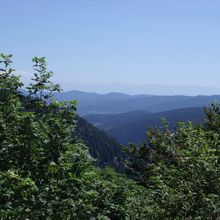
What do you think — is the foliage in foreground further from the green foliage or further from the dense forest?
the green foliage

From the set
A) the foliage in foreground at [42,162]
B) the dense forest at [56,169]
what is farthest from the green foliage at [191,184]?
the foliage in foreground at [42,162]

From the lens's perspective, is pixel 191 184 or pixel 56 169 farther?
pixel 191 184

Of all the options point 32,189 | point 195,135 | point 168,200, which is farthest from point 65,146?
point 195,135

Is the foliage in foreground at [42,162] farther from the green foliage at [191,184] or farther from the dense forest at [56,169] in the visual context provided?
the green foliage at [191,184]

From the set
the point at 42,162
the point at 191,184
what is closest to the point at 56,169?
the point at 42,162

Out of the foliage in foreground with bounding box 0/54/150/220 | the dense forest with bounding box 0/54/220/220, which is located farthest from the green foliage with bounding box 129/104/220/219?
the foliage in foreground with bounding box 0/54/150/220

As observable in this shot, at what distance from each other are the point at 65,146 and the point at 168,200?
3.77 m

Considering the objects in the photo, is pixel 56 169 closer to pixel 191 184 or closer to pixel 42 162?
pixel 42 162

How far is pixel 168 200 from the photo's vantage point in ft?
35.7

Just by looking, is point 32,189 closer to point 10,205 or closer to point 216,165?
point 10,205

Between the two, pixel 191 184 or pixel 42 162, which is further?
pixel 191 184

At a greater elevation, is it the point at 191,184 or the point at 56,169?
the point at 56,169

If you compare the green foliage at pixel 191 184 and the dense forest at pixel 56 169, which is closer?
the dense forest at pixel 56 169

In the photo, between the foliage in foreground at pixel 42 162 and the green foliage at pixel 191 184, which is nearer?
the foliage in foreground at pixel 42 162
